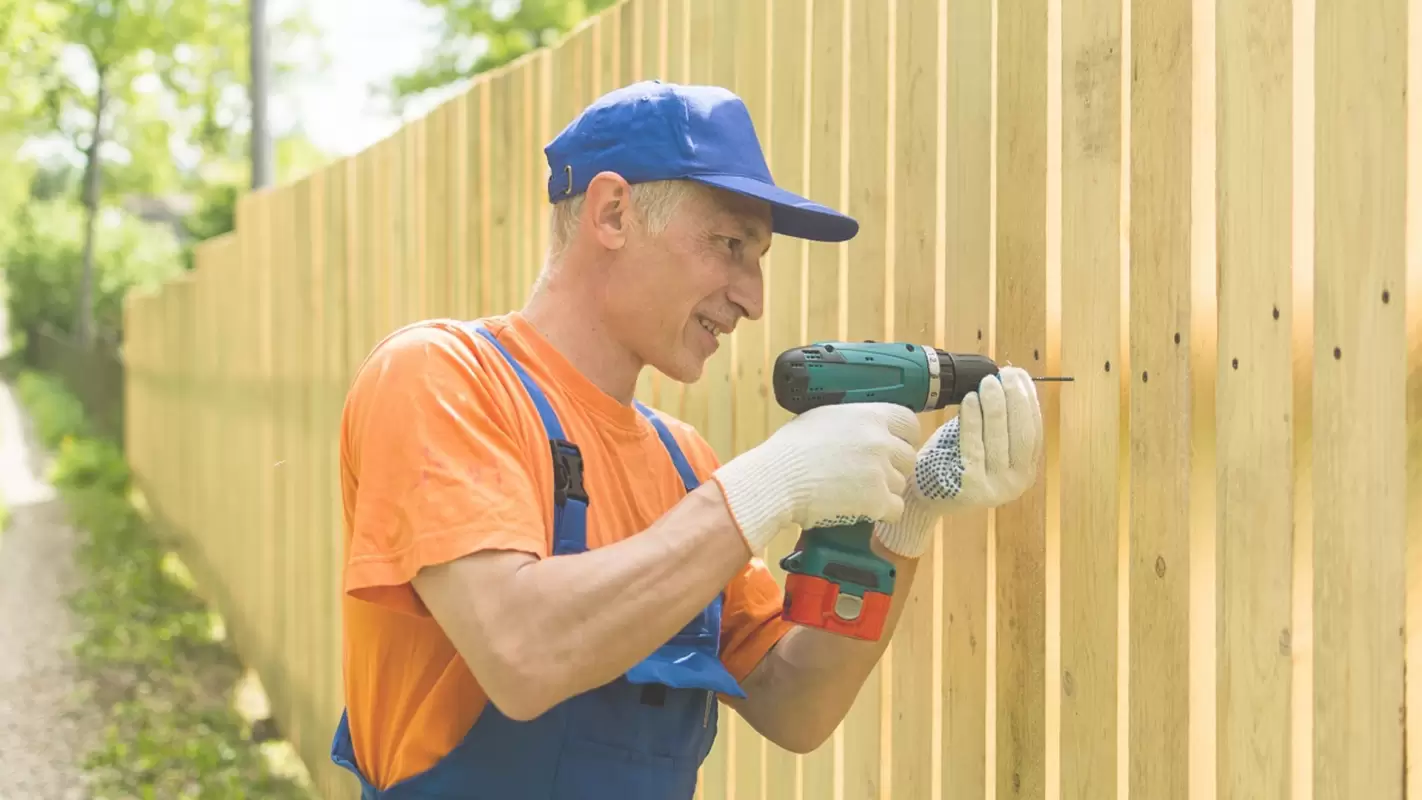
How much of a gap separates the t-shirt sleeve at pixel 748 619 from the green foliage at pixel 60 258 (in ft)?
111

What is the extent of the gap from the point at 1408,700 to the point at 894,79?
1.48 m

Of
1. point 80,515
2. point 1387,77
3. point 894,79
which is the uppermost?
point 894,79

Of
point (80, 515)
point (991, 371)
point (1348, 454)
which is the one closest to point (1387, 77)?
point (1348, 454)

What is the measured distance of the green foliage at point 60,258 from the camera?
1316 inches

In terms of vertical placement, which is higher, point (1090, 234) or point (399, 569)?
point (1090, 234)

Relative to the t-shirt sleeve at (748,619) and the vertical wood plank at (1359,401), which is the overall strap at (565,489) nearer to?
the t-shirt sleeve at (748,619)

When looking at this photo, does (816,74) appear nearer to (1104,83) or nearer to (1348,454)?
(1104,83)

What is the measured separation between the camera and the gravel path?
6141mm

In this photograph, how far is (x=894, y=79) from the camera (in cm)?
254

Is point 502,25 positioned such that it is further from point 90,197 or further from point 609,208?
point 609,208

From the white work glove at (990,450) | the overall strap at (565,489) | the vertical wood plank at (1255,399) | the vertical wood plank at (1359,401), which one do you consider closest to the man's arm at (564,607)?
the overall strap at (565,489)

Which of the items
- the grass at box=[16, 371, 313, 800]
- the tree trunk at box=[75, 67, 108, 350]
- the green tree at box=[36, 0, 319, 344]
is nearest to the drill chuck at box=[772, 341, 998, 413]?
the grass at box=[16, 371, 313, 800]

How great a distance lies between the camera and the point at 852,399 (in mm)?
2078

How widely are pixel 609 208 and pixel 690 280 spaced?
188 mm
